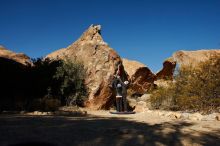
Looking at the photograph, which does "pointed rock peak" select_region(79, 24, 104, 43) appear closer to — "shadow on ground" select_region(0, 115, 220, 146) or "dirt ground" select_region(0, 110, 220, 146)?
"dirt ground" select_region(0, 110, 220, 146)

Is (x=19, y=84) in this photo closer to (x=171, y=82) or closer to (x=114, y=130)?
(x=171, y=82)

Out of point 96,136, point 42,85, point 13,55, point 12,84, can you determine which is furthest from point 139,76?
point 96,136

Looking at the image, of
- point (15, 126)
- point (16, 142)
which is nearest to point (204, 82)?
point (15, 126)

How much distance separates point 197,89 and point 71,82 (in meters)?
7.89

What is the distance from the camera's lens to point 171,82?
1756 cm

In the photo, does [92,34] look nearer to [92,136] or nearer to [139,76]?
[139,76]

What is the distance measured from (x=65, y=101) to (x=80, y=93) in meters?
0.99

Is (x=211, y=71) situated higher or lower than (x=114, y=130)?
higher

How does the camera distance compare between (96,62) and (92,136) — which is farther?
(96,62)

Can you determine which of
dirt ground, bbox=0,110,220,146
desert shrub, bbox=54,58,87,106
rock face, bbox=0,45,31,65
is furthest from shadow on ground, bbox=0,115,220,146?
rock face, bbox=0,45,31,65

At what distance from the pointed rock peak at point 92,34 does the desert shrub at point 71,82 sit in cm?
332

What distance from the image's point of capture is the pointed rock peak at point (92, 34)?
23.1m

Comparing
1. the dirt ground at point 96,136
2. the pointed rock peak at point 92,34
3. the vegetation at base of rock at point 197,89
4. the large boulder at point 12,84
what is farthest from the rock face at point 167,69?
the dirt ground at point 96,136

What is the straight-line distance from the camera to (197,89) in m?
14.3
